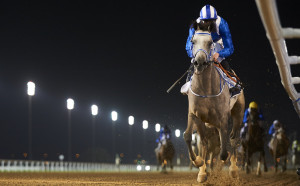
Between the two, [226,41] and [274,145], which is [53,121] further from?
[226,41]

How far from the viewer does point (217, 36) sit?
11.0 metres

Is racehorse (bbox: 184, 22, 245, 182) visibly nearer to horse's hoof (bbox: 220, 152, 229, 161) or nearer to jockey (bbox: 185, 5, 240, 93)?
horse's hoof (bbox: 220, 152, 229, 161)

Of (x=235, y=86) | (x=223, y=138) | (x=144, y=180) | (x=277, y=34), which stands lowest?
(x=144, y=180)

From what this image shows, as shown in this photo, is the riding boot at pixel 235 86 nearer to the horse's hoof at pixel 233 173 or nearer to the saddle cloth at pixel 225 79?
the saddle cloth at pixel 225 79

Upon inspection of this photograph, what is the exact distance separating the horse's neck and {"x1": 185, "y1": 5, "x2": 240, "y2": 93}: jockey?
26 centimetres

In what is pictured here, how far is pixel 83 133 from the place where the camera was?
295 ft

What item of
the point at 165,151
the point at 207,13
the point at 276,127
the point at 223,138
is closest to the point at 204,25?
the point at 207,13

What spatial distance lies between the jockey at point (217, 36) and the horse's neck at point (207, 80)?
26cm

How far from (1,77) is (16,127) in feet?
52.6

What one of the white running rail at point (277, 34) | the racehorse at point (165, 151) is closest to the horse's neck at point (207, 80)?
the white running rail at point (277, 34)

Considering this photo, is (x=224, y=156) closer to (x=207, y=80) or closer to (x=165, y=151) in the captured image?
(x=207, y=80)

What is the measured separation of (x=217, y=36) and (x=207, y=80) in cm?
121

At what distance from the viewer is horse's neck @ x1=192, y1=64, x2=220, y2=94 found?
10203mm

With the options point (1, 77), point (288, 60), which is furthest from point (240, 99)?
point (1, 77)
